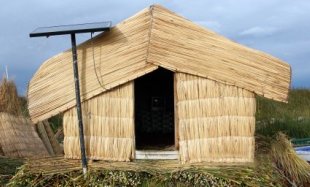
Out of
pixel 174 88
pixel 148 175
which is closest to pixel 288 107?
pixel 174 88

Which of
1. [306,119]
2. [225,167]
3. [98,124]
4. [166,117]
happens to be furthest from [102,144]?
[306,119]

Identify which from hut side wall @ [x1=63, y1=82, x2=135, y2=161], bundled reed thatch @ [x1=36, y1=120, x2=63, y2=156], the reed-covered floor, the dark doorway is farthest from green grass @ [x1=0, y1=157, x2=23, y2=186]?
the dark doorway

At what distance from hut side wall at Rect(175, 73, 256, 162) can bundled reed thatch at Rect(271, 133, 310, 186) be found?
0.89 meters

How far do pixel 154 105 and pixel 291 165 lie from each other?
319 cm

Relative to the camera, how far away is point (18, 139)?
34.4 ft

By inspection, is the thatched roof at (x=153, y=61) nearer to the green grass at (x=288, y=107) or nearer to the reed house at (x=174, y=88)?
the reed house at (x=174, y=88)

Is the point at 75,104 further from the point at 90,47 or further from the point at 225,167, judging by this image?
the point at 225,167

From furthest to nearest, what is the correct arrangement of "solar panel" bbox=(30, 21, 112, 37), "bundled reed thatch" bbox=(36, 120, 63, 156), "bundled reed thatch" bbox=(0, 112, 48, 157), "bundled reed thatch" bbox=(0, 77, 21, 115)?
1. "bundled reed thatch" bbox=(36, 120, 63, 156)
2. "bundled reed thatch" bbox=(0, 77, 21, 115)
3. "bundled reed thatch" bbox=(0, 112, 48, 157)
4. "solar panel" bbox=(30, 21, 112, 37)

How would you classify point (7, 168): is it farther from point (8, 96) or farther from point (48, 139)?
point (48, 139)

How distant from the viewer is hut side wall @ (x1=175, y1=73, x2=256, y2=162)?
287 inches

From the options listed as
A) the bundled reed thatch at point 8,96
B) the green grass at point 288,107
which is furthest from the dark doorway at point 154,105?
the green grass at point 288,107

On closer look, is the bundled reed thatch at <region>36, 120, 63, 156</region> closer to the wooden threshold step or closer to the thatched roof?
the thatched roof

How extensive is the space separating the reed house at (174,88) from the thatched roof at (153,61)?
1cm

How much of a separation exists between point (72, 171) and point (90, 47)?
1.67 meters
